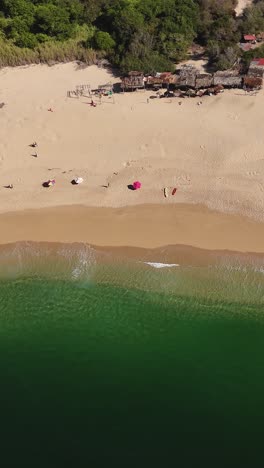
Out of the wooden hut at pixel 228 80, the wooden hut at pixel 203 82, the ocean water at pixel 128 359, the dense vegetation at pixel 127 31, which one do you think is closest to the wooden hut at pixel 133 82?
the dense vegetation at pixel 127 31

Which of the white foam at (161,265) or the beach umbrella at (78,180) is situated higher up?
the beach umbrella at (78,180)

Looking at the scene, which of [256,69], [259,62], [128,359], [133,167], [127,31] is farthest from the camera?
[127,31]

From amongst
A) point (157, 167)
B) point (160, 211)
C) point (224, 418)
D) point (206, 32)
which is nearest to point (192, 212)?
point (160, 211)

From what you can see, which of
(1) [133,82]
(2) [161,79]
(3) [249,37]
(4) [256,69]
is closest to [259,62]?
(4) [256,69]

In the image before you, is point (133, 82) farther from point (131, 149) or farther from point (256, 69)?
point (256, 69)

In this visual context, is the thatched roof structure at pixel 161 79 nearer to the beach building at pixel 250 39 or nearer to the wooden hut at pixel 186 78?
the wooden hut at pixel 186 78
